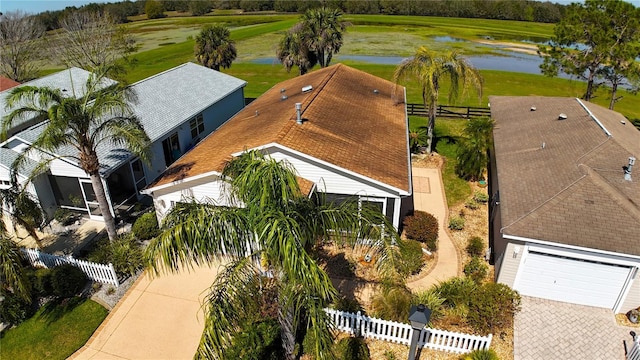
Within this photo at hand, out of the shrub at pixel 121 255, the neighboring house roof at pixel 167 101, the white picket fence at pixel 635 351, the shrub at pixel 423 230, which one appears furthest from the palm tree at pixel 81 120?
the white picket fence at pixel 635 351

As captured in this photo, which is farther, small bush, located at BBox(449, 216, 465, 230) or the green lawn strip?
small bush, located at BBox(449, 216, 465, 230)

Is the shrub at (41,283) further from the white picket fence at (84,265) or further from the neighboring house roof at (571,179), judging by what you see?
the neighboring house roof at (571,179)

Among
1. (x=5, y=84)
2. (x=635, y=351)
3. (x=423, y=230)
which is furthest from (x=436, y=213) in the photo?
(x=5, y=84)

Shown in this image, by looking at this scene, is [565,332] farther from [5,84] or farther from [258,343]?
[5,84]

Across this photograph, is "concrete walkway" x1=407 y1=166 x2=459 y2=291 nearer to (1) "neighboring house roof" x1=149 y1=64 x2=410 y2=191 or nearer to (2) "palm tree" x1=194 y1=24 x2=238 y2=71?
(1) "neighboring house roof" x1=149 y1=64 x2=410 y2=191

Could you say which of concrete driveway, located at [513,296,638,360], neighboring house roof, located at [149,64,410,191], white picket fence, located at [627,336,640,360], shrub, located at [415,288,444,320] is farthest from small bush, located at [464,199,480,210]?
white picket fence, located at [627,336,640,360]

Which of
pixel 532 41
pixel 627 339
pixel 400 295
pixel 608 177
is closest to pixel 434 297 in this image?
pixel 400 295
